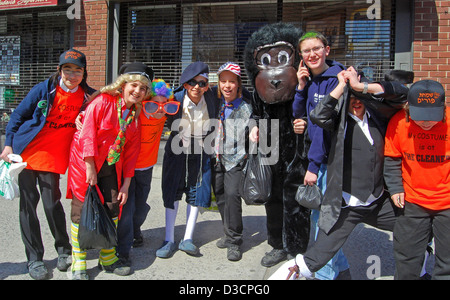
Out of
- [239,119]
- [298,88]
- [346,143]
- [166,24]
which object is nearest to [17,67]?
[166,24]

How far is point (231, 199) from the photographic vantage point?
134 inches

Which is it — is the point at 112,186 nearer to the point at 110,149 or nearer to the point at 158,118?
the point at 110,149

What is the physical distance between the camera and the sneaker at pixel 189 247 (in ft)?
11.4

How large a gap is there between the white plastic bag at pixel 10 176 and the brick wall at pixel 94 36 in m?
4.41

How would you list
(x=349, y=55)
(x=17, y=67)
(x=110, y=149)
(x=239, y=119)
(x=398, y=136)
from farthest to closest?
(x=17, y=67), (x=349, y=55), (x=239, y=119), (x=110, y=149), (x=398, y=136)

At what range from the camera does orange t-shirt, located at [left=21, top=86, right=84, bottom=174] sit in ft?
10.0

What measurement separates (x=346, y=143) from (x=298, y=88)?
0.60 m

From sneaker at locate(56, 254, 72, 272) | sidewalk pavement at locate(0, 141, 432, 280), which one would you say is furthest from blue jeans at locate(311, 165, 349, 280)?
sneaker at locate(56, 254, 72, 272)

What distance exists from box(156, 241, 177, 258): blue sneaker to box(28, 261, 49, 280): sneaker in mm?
967

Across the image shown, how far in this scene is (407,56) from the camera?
233 inches

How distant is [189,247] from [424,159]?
7.22 feet

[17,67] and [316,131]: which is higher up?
[17,67]

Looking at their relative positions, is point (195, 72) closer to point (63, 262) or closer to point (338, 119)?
point (338, 119)

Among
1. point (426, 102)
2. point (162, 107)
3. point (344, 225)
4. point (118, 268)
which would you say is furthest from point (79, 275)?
point (426, 102)
